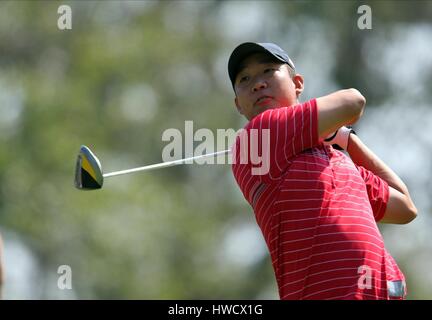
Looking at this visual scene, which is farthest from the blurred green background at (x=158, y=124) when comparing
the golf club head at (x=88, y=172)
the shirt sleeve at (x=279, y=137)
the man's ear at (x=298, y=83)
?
the shirt sleeve at (x=279, y=137)

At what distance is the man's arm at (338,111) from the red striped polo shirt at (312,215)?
0.03 metres

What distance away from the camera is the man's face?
496 cm

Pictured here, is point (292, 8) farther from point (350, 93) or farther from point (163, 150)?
point (350, 93)

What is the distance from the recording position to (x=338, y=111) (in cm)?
459

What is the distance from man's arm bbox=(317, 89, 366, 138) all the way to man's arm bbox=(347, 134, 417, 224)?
436mm

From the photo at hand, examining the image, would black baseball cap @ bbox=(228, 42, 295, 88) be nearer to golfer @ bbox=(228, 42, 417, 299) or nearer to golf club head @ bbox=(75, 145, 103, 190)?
golfer @ bbox=(228, 42, 417, 299)

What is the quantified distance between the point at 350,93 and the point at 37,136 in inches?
395

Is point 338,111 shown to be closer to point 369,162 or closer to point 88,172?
point 369,162

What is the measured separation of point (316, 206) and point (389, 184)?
747 mm

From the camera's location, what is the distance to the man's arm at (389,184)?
5.08 metres

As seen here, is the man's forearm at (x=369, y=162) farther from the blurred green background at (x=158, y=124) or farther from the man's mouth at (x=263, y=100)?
the blurred green background at (x=158, y=124)

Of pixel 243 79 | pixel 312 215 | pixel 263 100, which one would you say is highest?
pixel 243 79

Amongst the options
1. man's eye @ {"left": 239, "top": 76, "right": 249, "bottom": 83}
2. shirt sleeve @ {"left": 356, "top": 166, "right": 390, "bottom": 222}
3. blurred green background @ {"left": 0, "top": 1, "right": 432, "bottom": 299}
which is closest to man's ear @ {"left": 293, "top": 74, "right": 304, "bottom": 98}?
man's eye @ {"left": 239, "top": 76, "right": 249, "bottom": 83}

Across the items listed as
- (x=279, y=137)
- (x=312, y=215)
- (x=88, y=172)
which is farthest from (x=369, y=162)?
(x=88, y=172)
